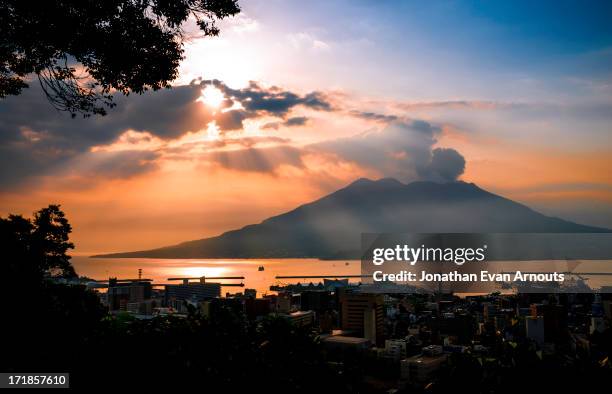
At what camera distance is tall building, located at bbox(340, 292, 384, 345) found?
118ft

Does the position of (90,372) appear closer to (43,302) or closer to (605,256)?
(43,302)

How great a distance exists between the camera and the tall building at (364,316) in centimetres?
3588

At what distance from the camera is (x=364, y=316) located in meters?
38.8

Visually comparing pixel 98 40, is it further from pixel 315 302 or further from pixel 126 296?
pixel 126 296

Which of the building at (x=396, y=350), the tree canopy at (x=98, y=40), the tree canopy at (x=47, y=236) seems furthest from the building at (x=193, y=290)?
the tree canopy at (x=98, y=40)

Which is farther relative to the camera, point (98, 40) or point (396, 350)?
point (396, 350)

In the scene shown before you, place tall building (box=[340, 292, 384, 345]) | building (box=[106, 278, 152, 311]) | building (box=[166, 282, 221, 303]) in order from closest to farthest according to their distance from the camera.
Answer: tall building (box=[340, 292, 384, 345]) < building (box=[106, 278, 152, 311]) < building (box=[166, 282, 221, 303])

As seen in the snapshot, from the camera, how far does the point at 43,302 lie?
257 inches

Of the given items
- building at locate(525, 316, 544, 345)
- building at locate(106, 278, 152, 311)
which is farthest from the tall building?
building at locate(106, 278, 152, 311)

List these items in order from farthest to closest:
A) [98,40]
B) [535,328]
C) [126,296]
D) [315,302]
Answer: [126,296], [315,302], [535,328], [98,40]

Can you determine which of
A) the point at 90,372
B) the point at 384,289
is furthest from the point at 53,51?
the point at 384,289

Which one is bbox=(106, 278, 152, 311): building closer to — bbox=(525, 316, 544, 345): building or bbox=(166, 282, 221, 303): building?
bbox=(166, 282, 221, 303): building

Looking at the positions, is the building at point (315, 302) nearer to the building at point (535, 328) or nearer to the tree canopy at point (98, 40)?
the building at point (535, 328)

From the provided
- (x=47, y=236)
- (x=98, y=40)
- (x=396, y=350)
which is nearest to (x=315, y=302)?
(x=396, y=350)
